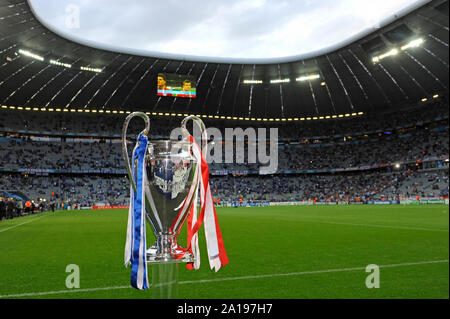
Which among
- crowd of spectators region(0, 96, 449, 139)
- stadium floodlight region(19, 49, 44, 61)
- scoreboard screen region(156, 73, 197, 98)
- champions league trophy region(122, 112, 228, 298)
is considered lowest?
champions league trophy region(122, 112, 228, 298)

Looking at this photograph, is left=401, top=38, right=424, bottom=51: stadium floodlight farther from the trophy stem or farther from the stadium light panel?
the trophy stem

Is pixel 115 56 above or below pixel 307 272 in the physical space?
above

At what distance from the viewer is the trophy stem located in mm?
1583

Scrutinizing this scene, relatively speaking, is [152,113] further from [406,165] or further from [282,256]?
[282,256]

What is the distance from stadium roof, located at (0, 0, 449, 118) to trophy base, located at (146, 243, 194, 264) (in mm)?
33042

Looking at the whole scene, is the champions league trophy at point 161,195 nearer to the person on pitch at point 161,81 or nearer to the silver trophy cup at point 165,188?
the silver trophy cup at point 165,188

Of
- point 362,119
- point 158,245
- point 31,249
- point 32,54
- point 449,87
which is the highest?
point 32,54

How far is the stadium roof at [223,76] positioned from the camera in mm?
37344

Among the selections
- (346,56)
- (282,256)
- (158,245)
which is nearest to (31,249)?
(282,256)

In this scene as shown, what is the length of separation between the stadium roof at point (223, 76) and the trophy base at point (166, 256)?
108 feet

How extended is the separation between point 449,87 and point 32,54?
45707 millimetres

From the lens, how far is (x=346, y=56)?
4497 centimetres

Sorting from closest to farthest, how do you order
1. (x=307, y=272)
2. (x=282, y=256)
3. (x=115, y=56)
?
(x=307, y=272) → (x=282, y=256) → (x=115, y=56)

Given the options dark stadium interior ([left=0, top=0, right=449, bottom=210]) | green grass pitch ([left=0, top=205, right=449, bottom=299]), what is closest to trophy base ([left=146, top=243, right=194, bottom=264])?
green grass pitch ([left=0, top=205, right=449, bottom=299])
